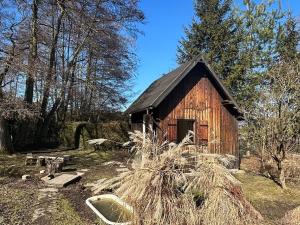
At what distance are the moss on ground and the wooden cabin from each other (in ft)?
8.06

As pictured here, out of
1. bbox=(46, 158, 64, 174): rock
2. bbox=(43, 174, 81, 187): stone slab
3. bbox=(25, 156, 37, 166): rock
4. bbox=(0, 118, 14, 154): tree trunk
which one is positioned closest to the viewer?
bbox=(43, 174, 81, 187): stone slab

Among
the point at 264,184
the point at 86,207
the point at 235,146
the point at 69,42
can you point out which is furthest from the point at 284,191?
the point at 69,42

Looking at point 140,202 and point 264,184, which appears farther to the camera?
point 264,184

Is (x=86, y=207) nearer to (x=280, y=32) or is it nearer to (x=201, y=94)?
(x=201, y=94)

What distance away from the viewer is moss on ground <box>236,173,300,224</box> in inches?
321

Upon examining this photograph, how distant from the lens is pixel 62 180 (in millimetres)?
10305

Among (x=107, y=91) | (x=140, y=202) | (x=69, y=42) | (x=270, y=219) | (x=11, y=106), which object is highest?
(x=69, y=42)

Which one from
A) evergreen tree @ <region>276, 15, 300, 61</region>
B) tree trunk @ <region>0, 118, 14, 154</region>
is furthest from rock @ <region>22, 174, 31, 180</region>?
evergreen tree @ <region>276, 15, 300, 61</region>

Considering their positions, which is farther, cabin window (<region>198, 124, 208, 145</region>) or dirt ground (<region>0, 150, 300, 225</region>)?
cabin window (<region>198, 124, 208, 145</region>)

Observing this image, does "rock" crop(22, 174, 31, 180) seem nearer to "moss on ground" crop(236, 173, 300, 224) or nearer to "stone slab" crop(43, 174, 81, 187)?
"stone slab" crop(43, 174, 81, 187)

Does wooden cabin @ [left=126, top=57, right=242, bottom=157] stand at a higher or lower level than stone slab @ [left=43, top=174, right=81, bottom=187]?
higher

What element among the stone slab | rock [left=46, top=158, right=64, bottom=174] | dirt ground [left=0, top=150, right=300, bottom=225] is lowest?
dirt ground [left=0, top=150, right=300, bottom=225]

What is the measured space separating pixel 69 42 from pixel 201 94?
13.7 meters

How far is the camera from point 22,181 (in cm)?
1035
